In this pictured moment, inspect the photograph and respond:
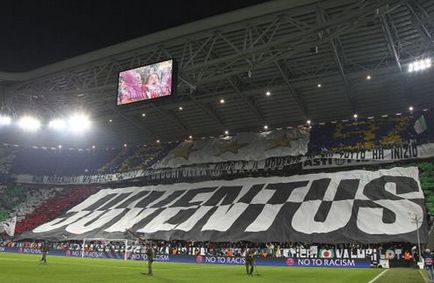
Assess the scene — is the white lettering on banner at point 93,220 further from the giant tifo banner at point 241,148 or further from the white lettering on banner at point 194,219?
the white lettering on banner at point 194,219

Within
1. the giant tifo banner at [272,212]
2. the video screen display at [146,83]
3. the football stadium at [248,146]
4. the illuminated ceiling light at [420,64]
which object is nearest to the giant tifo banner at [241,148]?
the football stadium at [248,146]

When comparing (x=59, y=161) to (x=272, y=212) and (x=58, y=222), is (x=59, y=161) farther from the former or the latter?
(x=272, y=212)

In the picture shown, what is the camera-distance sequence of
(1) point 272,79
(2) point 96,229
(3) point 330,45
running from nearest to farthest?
(3) point 330,45 → (1) point 272,79 → (2) point 96,229

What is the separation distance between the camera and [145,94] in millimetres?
26500

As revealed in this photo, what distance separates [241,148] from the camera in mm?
46250

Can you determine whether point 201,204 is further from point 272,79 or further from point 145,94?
point 145,94

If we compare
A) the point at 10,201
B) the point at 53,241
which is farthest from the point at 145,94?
the point at 10,201

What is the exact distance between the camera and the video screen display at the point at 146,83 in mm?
25734

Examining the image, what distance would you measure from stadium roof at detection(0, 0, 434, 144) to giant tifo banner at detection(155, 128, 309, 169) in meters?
2.12

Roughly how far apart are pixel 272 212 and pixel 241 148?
11.2 m

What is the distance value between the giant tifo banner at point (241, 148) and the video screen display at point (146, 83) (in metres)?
19.9

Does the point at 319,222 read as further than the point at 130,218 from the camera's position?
No

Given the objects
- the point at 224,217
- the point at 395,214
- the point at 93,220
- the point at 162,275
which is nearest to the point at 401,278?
the point at 162,275

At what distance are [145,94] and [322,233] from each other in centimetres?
1694
